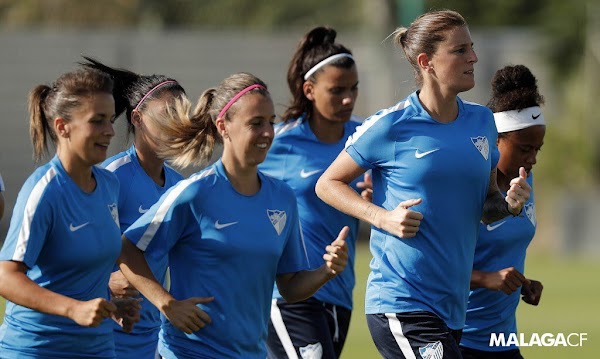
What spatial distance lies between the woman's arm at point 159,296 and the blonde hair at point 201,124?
595 mm

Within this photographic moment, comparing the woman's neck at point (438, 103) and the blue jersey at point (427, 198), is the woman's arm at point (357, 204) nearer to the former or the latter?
the blue jersey at point (427, 198)

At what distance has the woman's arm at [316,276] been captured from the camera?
17.9ft

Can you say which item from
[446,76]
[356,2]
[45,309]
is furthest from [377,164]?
[356,2]

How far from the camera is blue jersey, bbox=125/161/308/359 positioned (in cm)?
542

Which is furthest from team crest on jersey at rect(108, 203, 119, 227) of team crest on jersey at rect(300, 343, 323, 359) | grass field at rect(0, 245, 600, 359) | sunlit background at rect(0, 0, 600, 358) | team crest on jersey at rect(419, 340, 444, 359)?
sunlit background at rect(0, 0, 600, 358)

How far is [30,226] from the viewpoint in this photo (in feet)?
16.4

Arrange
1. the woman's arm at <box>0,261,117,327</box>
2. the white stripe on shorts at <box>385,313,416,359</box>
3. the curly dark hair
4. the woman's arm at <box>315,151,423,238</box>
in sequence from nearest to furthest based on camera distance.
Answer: the woman's arm at <box>0,261,117,327</box> < the woman's arm at <box>315,151,423,238</box> < the white stripe on shorts at <box>385,313,416,359</box> < the curly dark hair

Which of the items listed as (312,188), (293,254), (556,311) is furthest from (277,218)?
(556,311)

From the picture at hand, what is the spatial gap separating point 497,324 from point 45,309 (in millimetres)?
2698

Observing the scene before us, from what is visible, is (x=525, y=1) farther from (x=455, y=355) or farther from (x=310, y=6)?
(x=455, y=355)

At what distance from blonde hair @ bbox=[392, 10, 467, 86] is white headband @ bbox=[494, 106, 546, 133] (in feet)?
2.46

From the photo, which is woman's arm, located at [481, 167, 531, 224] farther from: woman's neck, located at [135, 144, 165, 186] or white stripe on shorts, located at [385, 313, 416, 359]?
woman's neck, located at [135, 144, 165, 186]

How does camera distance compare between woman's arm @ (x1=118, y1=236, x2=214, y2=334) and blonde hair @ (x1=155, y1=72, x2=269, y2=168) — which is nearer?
woman's arm @ (x1=118, y1=236, x2=214, y2=334)

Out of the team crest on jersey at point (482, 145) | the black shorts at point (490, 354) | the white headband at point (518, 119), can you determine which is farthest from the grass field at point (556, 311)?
the team crest on jersey at point (482, 145)
